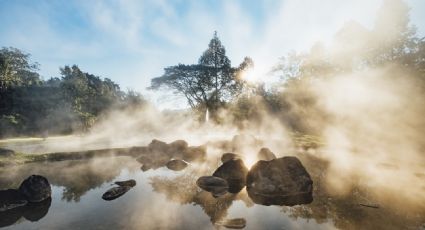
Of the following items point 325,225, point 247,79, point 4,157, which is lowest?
point 325,225

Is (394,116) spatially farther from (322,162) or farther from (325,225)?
A: (325,225)

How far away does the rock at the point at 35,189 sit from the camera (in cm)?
1320

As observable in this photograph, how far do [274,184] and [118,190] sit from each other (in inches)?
324

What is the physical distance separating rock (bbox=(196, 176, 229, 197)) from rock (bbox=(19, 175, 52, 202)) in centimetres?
789

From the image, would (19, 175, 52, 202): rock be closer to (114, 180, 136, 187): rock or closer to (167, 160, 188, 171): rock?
(114, 180, 136, 187): rock

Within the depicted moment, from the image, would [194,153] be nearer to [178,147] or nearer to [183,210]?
[178,147]

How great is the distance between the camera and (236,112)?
48.5 m

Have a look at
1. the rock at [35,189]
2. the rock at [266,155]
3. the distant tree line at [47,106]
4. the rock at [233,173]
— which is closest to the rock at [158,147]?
the rock at [266,155]

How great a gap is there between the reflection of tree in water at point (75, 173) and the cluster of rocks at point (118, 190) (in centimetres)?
137

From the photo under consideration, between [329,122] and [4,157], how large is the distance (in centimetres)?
3971

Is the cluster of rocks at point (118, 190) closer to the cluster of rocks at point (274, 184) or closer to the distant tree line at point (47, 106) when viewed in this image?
the cluster of rocks at point (274, 184)

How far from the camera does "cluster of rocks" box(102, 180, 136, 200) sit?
44.2 ft

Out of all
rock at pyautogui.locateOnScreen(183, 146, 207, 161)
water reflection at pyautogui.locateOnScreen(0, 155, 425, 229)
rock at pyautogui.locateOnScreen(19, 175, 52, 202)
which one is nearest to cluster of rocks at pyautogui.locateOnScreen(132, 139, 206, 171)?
rock at pyautogui.locateOnScreen(183, 146, 207, 161)

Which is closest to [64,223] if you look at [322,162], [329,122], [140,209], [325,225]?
[140,209]
